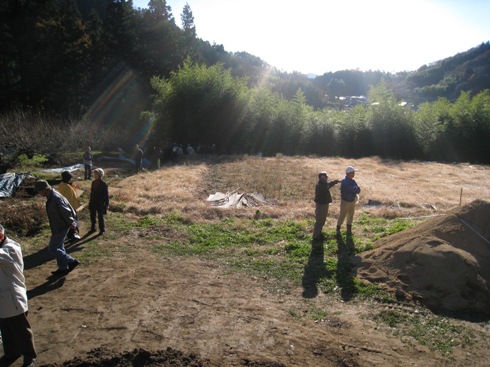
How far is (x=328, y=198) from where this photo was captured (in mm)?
6891

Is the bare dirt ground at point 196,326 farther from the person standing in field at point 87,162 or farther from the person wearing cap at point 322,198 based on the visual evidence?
the person standing in field at point 87,162

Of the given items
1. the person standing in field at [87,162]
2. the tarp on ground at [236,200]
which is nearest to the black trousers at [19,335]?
the tarp on ground at [236,200]

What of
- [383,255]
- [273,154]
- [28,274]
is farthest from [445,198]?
[273,154]

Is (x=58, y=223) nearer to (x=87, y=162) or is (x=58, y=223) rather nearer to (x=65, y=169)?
(x=87, y=162)

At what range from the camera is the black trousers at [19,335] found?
3.44m

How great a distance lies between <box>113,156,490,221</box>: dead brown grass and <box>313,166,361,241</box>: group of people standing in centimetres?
168

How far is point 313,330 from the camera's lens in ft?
13.5

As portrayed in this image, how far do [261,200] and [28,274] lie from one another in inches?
245

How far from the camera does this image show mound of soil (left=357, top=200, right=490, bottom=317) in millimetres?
4707

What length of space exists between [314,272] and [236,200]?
4873mm

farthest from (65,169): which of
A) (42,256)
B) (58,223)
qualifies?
(58,223)

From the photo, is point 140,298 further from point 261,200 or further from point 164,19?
point 164,19

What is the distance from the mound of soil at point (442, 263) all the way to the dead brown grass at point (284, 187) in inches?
125

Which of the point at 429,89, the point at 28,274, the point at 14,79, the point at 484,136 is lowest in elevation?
the point at 28,274
